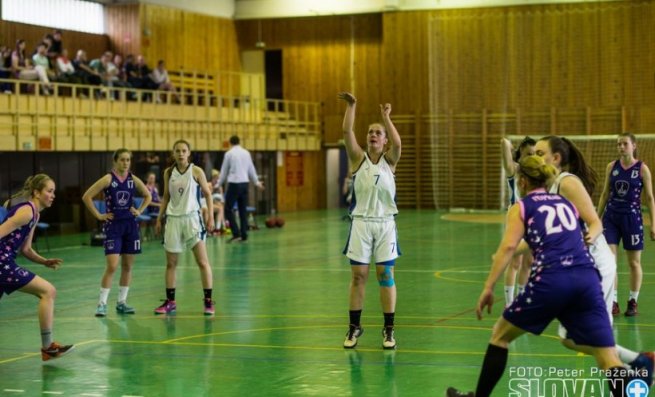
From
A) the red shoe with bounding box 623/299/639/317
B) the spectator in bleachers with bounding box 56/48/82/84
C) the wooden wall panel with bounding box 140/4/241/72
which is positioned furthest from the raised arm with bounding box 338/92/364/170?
the wooden wall panel with bounding box 140/4/241/72

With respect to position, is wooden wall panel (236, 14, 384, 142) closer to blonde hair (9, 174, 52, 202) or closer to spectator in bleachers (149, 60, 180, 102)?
spectator in bleachers (149, 60, 180, 102)

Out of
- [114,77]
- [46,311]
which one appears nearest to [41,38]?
[114,77]

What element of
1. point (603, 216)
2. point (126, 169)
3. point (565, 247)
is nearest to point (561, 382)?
point (565, 247)

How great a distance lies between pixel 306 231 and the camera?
88.8 feet

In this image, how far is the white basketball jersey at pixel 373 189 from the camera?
33.5 ft

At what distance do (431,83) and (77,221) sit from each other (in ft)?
49.2

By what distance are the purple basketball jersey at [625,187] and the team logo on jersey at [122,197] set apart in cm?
588

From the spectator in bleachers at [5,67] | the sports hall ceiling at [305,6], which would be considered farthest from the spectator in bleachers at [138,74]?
the sports hall ceiling at [305,6]

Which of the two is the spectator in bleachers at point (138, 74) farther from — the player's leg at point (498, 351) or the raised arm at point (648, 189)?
the player's leg at point (498, 351)

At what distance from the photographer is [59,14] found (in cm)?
3303

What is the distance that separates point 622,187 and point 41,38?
2361 centimetres

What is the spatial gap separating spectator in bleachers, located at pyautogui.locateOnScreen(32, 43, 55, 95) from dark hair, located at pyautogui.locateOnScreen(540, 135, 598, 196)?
66.9ft

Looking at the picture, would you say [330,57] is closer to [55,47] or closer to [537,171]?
[55,47]

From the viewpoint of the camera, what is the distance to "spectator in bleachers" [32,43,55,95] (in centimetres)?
2645
